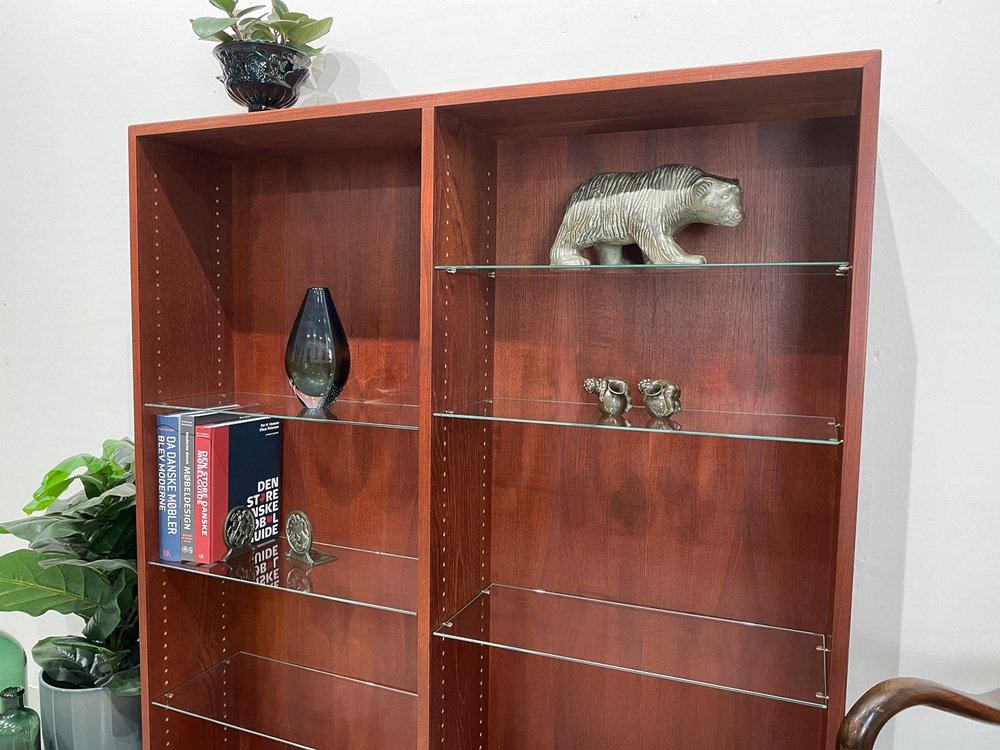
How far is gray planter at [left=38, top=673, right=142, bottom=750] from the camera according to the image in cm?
162

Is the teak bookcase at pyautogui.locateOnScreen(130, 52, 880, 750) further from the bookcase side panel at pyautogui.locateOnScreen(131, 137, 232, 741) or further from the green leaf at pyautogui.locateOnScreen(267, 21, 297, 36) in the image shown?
the green leaf at pyautogui.locateOnScreen(267, 21, 297, 36)

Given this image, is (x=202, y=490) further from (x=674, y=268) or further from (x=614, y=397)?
(x=674, y=268)

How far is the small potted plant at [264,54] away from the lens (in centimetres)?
145

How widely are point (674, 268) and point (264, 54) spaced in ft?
2.87

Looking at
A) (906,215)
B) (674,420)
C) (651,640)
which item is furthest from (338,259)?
(906,215)

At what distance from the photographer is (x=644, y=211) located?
4.20ft

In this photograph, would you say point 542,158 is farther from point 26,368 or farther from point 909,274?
point 26,368

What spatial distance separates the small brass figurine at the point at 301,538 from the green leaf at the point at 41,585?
15.4 inches

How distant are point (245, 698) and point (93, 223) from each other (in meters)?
1.27

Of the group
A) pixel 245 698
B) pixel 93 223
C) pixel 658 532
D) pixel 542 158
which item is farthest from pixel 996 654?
pixel 93 223

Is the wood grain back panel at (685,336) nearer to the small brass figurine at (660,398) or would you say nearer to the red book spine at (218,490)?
the small brass figurine at (660,398)

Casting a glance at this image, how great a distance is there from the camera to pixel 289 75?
1.48 m

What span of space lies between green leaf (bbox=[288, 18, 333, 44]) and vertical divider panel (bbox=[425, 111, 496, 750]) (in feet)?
1.27

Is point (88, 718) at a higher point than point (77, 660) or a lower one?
lower
